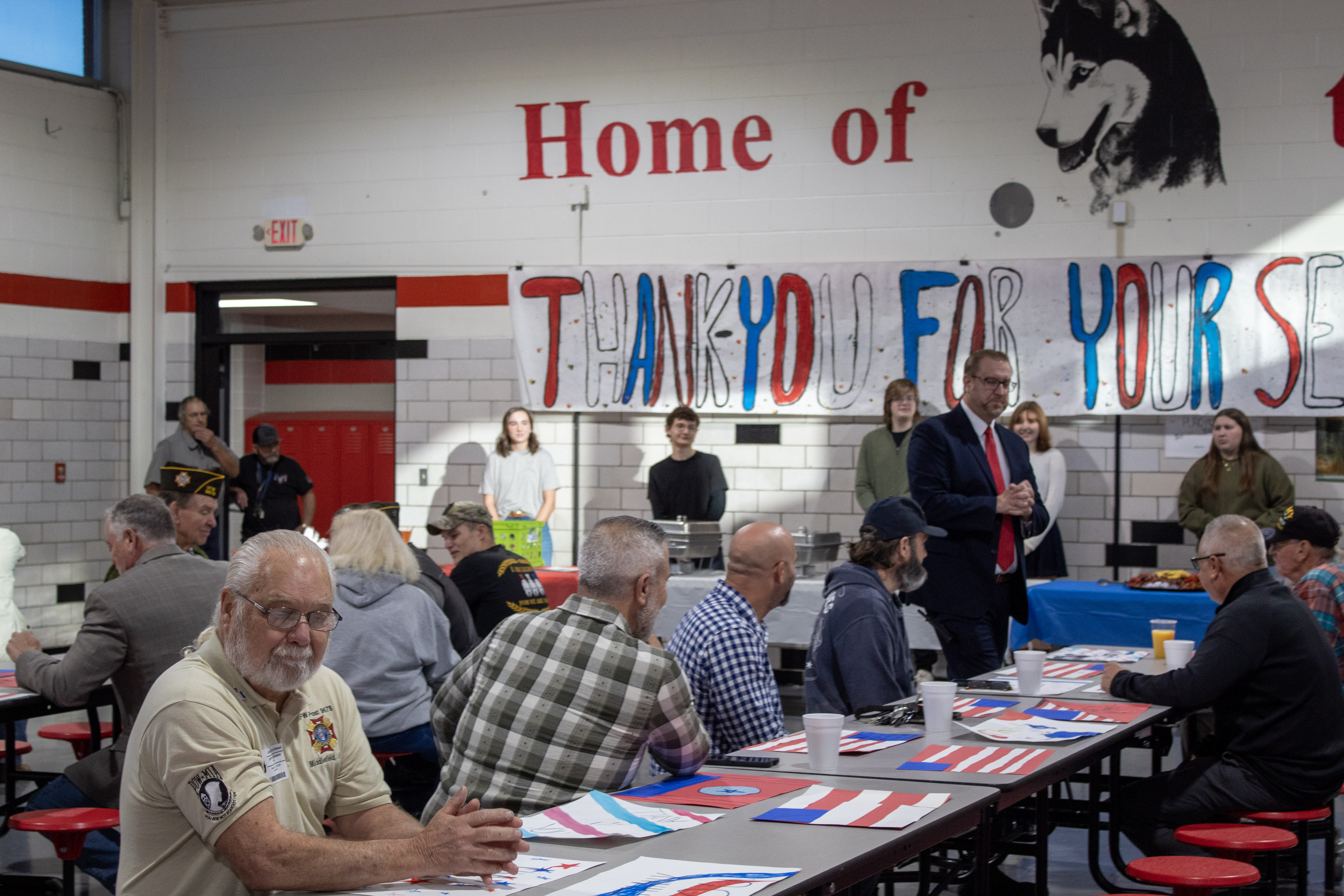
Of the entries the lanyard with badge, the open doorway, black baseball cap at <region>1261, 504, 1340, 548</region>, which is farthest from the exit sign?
black baseball cap at <region>1261, 504, 1340, 548</region>

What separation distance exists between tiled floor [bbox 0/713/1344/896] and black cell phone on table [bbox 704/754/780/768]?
1.61m

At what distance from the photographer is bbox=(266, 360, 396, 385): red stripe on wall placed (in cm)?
1076

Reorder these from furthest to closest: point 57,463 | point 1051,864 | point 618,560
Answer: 1. point 57,463
2. point 1051,864
3. point 618,560

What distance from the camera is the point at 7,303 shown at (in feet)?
31.3

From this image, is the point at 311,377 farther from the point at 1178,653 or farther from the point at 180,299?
the point at 1178,653

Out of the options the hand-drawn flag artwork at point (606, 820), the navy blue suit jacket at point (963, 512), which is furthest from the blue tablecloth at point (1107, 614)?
the hand-drawn flag artwork at point (606, 820)

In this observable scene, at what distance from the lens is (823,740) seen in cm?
280

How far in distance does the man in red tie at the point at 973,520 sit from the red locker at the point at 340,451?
6389 mm

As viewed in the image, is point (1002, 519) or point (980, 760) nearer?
point (980, 760)

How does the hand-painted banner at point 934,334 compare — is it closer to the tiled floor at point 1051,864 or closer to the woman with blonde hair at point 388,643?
the tiled floor at point 1051,864

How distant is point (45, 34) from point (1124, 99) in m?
7.56

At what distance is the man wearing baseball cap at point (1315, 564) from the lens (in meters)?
4.55

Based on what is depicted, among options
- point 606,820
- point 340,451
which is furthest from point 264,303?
point 606,820

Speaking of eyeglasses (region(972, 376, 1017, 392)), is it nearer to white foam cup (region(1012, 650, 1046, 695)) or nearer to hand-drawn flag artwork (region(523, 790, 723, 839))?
white foam cup (region(1012, 650, 1046, 695))
